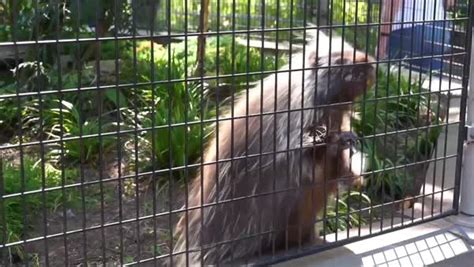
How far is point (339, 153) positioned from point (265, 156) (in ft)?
1.28

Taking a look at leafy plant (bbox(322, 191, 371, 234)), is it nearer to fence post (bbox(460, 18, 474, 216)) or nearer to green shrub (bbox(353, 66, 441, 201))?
green shrub (bbox(353, 66, 441, 201))

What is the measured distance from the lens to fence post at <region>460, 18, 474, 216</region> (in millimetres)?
3713

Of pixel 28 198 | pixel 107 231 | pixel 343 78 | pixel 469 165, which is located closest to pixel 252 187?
pixel 343 78

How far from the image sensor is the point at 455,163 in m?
3.87

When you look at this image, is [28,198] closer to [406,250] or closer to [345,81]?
[345,81]

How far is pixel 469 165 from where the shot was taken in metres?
3.76

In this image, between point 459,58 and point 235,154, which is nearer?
point 235,154

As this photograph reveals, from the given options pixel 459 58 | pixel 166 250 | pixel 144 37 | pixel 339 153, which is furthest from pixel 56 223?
pixel 459 58

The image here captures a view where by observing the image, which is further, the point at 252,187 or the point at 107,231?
the point at 107,231

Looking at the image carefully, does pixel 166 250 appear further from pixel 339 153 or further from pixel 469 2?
pixel 469 2

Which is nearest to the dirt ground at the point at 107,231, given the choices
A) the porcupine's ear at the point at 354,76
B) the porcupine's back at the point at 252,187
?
the porcupine's back at the point at 252,187

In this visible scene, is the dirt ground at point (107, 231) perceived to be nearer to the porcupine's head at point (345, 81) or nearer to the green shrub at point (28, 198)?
the green shrub at point (28, 198)

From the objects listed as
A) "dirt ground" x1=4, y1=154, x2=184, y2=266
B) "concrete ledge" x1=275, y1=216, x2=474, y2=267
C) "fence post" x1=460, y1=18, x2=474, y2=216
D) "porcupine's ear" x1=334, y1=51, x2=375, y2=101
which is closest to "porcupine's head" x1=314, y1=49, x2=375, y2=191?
"porcupine's ear" x1=334, y1=51, x2=375, y2=101

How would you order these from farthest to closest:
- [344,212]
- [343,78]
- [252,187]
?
1. [344,212]
2. [343,78]
3. [252,187]
